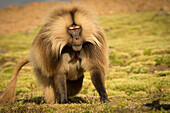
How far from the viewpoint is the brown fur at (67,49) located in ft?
14.6

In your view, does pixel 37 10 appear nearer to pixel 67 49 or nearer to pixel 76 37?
pixel 67 49

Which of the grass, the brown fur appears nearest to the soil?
the grass

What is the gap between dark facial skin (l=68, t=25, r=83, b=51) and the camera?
4.32m

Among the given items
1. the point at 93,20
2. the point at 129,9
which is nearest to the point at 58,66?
the point at 93,20

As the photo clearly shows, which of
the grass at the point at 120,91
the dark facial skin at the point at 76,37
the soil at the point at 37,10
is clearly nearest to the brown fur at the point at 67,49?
the dark facial skin at the point at 76,37

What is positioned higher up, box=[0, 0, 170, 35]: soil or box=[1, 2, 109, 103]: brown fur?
box=[0, 0, 170, 35]: soil

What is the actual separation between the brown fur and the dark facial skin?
0.09m

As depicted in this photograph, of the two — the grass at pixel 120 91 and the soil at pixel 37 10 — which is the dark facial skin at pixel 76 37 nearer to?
the grass at pixel 120 91

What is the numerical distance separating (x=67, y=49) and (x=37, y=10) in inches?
2415

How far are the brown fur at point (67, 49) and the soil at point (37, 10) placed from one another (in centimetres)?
4521

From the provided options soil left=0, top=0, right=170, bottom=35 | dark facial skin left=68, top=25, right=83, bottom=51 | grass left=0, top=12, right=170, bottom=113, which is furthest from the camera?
soil left=0, top=0, right=170, bottom=35

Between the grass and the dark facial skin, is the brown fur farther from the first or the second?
the grass

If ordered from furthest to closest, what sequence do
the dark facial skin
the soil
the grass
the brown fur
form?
the soil, the brown fur, the dark facial skin, the grass

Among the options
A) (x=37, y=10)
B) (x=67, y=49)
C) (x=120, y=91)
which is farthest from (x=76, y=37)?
(x=37, y=10)
